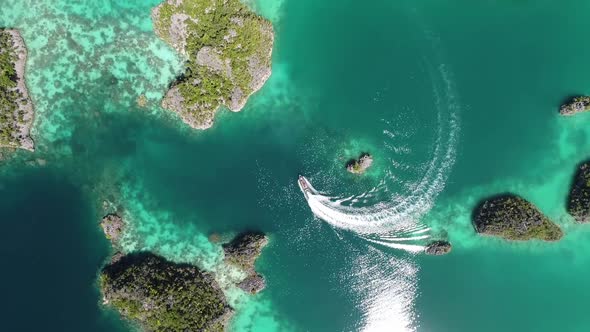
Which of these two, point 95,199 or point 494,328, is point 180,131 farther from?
point 494,328

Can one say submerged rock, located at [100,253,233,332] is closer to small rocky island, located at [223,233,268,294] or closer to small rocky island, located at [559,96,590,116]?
small rocky island, located at [223,233,268,294]

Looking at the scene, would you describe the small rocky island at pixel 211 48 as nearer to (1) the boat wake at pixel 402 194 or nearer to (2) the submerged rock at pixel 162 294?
(1) the boat wake at pixel 402 194

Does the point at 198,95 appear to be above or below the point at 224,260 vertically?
above

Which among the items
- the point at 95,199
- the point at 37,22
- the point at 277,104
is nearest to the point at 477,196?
the point at 277,104

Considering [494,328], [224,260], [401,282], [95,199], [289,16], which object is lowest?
[494,328]

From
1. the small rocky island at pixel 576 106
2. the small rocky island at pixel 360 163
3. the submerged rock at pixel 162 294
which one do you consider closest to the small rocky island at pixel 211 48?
the small rocky island at pixel 360 163

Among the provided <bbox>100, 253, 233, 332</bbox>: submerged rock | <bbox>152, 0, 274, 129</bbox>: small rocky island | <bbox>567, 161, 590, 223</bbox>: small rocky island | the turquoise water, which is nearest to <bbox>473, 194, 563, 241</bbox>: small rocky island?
the turquoise water

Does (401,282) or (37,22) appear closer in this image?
(37,22)
